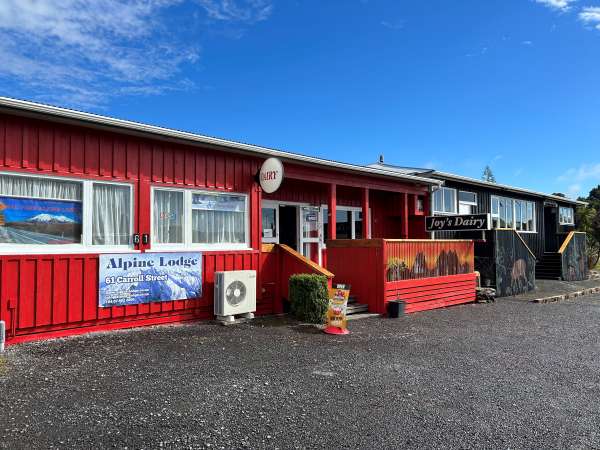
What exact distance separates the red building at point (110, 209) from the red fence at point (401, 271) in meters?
1.57

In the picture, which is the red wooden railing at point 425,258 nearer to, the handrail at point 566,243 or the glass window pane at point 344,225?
the glass window pane at point 344,225

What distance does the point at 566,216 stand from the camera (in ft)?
78.4

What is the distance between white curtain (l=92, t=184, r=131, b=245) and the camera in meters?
7.01

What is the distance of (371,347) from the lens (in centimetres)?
655

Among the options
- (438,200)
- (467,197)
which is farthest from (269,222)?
(467,197)

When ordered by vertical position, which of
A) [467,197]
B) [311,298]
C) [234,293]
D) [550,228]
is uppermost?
[467,197]

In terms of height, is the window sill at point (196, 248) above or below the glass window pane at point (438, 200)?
below

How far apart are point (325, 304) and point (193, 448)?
5.12 meters

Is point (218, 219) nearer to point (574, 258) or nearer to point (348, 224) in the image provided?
point (348, 224)

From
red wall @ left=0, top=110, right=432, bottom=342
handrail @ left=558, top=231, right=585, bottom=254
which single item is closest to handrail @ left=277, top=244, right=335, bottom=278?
red wall @ left=0, top=110, right=432, bottom=342

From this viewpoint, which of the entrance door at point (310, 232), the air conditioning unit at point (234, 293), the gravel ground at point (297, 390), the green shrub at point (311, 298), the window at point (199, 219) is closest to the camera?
the gravel ground at point (297, 390)

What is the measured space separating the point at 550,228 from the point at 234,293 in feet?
65.6

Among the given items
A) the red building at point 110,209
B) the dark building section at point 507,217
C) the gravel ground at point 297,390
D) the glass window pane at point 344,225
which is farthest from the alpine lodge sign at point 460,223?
the gravel ground at point 297,390

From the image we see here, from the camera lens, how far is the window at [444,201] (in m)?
→ 14.9
